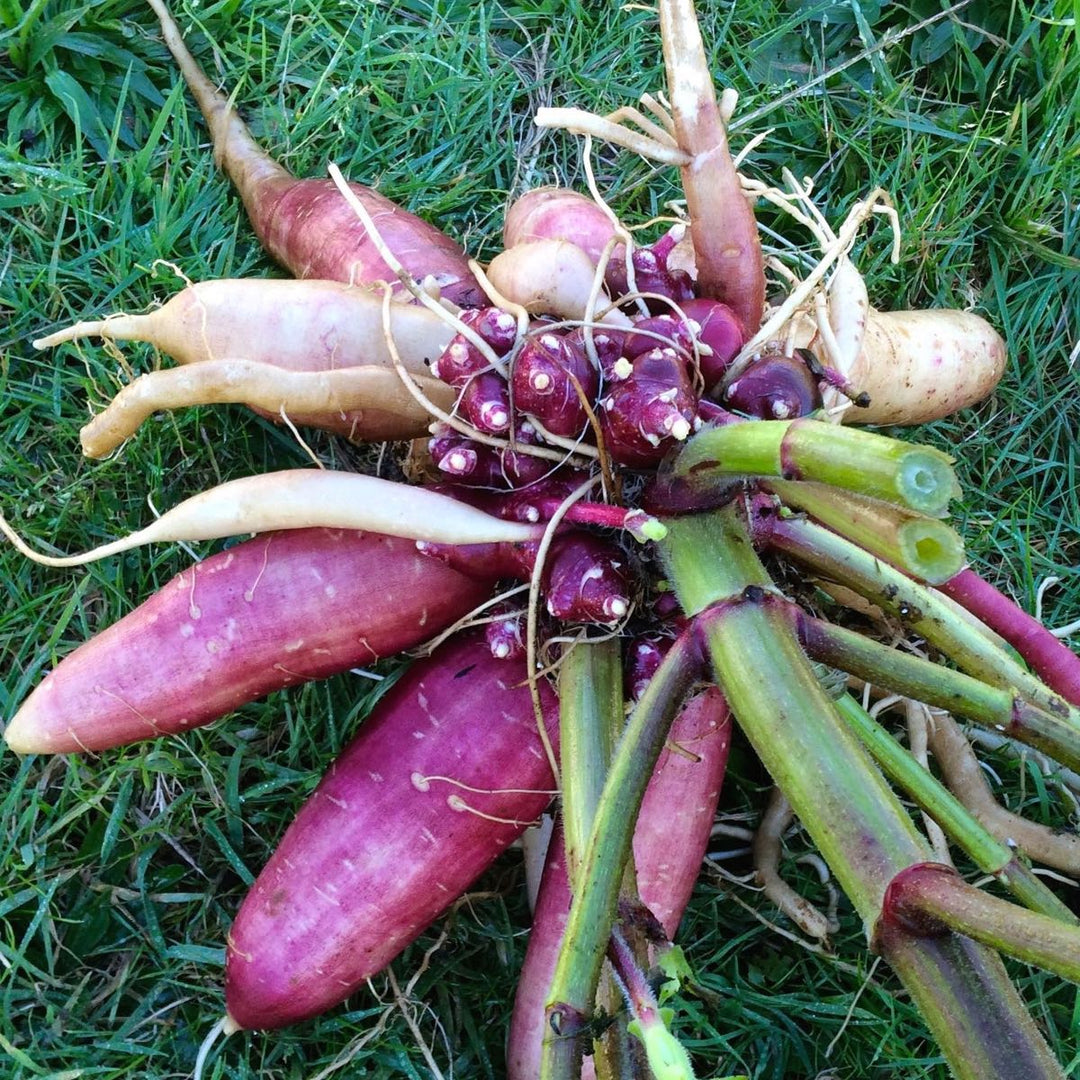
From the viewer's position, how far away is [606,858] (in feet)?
3.23

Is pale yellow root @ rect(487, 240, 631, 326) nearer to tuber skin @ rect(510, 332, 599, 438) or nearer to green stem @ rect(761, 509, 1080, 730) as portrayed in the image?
tuber skin @ rect(510, 332, 599, 438)

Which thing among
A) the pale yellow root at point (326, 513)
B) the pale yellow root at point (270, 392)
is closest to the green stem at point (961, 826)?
the pale yellow root at point (326, 513)

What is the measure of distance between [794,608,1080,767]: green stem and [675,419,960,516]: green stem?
0.58 ft

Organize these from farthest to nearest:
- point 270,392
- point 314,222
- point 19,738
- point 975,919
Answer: point 314,222, point 19,738, point 270,392, point 975,919

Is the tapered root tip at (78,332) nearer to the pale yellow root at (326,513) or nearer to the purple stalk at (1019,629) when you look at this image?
the pale yellow root at (326,513)

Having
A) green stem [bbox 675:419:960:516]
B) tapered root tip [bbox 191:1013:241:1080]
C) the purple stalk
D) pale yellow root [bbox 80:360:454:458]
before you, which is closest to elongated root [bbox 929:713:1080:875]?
the purple stalk

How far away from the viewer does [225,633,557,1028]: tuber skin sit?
4.27 feet

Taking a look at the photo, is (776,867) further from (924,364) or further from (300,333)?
(300,333)

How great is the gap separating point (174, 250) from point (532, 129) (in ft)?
2.03

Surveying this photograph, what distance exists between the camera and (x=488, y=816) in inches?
51.5

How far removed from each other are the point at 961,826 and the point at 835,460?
1.59ft

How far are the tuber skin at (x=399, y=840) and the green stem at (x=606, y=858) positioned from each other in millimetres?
272

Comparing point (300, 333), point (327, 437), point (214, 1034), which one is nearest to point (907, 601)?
point (300, 333)

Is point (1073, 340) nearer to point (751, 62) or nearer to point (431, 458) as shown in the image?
point (751, 62)
